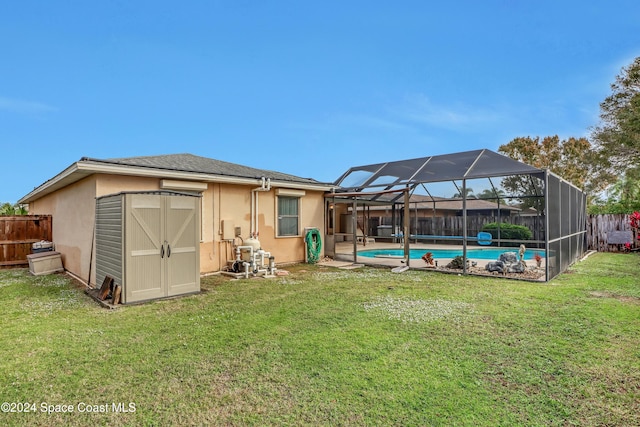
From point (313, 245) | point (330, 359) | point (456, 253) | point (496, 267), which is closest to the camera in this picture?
point (330, 359)

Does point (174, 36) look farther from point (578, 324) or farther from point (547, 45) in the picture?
point (547, 45)

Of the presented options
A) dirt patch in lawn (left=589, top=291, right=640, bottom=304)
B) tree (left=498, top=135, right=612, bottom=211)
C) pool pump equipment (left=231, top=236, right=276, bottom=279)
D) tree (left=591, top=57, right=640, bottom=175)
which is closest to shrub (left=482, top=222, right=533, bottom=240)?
tree (left=591, top=57, right=640, bottom=175)

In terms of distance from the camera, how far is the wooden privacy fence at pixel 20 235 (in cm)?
1026

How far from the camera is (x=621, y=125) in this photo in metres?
15.7


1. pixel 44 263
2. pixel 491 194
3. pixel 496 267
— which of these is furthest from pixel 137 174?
pixel 491 194

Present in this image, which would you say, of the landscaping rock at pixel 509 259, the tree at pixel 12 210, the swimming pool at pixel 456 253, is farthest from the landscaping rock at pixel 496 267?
the tree at pixel 12 210

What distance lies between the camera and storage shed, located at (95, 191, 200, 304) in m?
5.37

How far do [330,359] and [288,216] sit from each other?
7081mm

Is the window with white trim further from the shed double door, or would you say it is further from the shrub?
the shrub

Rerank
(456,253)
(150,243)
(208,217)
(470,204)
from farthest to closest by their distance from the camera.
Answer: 1. (470,204)
2. (456,253)
3. (208,217)
4. (150,243)

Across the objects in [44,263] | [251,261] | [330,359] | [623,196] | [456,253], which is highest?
[623,196]

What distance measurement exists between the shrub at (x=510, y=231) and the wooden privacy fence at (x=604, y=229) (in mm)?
2286

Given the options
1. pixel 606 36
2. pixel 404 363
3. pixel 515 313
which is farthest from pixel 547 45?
pixel 404 363

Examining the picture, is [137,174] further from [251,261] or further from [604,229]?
[604,229]
